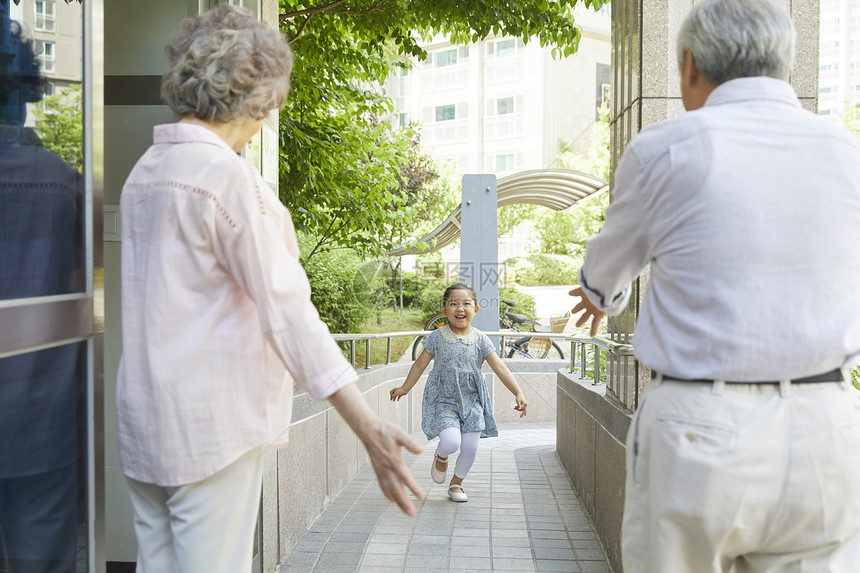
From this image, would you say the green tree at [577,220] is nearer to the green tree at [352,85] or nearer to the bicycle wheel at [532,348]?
the bicycle wheel at [532,348]

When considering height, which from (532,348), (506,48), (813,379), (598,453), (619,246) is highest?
(506,48)

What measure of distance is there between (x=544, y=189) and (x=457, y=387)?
420 inches

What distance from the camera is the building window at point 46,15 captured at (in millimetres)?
2615

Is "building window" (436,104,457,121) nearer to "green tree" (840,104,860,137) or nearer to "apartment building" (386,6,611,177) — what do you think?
"apartment building" (386,6,611,177)

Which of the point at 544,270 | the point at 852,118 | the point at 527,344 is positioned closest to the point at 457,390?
the point at 527,344

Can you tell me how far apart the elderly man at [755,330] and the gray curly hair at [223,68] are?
894mm

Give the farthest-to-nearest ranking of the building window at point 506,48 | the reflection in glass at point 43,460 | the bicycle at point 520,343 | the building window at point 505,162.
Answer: the building window at point 505,162
the building window at point 506,48
the bicycle at point 520,343
the reflection in glass at point 43,460

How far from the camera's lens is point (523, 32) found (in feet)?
21.5

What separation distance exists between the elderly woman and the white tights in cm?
479

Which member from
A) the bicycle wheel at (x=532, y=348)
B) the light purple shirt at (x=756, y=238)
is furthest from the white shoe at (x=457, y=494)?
the bicycle wheel at (x=532, y=348)

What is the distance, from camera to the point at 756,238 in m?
1.72

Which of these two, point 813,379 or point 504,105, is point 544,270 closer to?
point 504,105

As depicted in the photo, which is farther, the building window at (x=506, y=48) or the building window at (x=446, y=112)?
the building window at (x=446, y=112)

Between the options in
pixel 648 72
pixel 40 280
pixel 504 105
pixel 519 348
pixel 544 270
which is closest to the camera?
pixel 40 280
